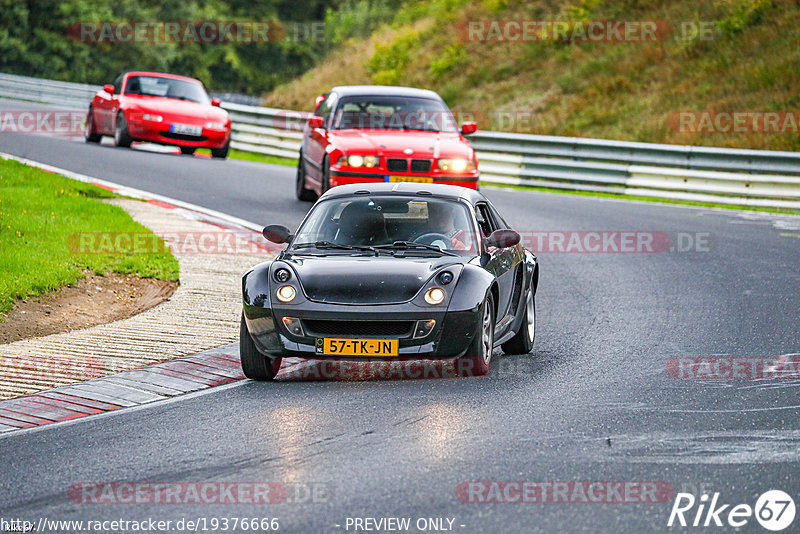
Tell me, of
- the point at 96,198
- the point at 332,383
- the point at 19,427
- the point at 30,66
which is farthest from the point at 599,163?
the point at 30,66

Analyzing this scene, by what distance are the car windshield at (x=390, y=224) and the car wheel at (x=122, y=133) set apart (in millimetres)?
15525

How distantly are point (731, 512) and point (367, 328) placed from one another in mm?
3262

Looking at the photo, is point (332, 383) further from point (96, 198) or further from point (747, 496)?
point (96, 198)

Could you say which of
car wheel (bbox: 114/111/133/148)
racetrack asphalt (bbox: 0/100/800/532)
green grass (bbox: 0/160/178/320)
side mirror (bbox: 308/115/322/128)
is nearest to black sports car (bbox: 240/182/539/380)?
racetrack asphalt (bbox: 0/100/800/532)

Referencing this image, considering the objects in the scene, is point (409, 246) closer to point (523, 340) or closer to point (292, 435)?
point (523, 340)

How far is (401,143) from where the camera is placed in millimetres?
16844

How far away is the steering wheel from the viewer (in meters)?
9.40

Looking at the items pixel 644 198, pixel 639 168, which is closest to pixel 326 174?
pixel 644 198

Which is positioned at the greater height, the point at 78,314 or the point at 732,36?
the point at 732,36

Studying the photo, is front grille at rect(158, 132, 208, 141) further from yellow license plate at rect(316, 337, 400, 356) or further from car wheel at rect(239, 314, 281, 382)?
yellow license plate at rect(316, 337, 400, 356)

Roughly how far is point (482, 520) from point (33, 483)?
90.9 inches

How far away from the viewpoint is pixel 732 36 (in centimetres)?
3300

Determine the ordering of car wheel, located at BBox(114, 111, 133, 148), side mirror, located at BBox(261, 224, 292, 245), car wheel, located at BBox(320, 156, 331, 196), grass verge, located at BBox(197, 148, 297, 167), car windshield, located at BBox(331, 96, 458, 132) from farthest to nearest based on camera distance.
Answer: grass verge, located at BBox(197, 148, 297, 167)
car wheel, located at BBox(114, 111, 133, 148)
car windshield, located at BBox(331, 96, 458, 132)
car wheel, located at BBox(320, 156, 331, 196)
side mirror, located at BBox(261, 224, 292, 245)

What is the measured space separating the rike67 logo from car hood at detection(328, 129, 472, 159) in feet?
36.3
